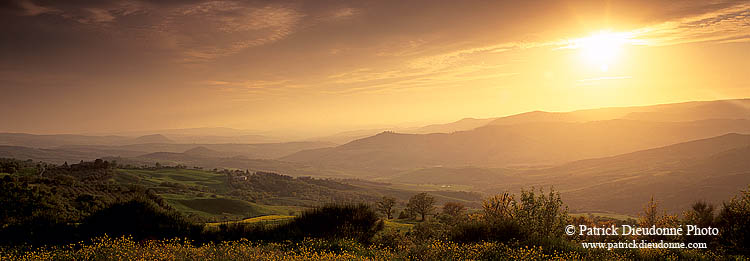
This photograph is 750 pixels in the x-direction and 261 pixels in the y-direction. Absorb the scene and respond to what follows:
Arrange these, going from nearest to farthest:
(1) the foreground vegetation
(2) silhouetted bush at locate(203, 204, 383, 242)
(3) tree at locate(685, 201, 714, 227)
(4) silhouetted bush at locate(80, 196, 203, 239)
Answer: (1) the foreground vegetation, (4) silhouetted bush at locate(80, 196, 203, 239), (2) silhouetted bush at locate(203, 204, 383, 242), (3) tree at locate(685, 201, 714, 227)

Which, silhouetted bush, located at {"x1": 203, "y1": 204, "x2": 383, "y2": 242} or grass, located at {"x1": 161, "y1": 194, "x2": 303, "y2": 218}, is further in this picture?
grass, located at {"x1": 161, "y1": 194, "x2": 303, "y2": 218}

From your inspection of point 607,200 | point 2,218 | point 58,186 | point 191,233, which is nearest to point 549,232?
point 191,233

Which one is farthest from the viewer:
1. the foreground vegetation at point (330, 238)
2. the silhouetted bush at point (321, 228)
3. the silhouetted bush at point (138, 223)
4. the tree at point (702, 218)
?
the tree at point (702, 218)

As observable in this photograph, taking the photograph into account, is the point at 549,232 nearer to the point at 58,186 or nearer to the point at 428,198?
the point at 428,198

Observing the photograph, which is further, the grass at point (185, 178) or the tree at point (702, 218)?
the grass at point (185, 178)

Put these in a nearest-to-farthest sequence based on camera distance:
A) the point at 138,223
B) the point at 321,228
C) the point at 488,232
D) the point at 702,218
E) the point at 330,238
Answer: the point at 488,232, the point at 330,238, the point at 138,223, the point at 321,228, the point at 702,218

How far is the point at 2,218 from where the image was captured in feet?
81.6

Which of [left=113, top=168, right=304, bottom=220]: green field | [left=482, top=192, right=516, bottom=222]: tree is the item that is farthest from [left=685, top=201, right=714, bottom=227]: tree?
[left=113, top=168, right=304, bottom=220]: green field

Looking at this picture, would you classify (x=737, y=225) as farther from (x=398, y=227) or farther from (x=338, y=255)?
(x=398, y=227)

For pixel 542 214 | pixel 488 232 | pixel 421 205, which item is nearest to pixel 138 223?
pixel 488 232

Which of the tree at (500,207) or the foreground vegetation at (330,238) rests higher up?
the tree at (500,207)

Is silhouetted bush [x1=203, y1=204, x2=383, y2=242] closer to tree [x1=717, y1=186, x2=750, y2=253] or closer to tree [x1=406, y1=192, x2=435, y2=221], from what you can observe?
tree [x1=717, y1=186, x2=750, y2=253]

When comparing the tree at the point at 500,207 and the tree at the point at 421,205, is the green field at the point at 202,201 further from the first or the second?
the tree at the point at 500,207

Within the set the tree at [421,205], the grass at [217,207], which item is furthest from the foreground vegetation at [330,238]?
the grass at [217,207]
